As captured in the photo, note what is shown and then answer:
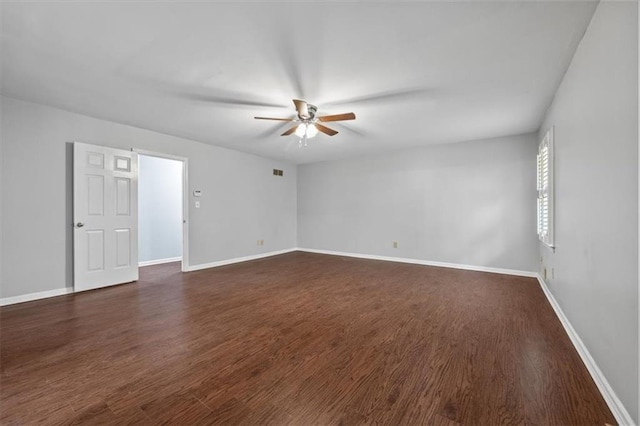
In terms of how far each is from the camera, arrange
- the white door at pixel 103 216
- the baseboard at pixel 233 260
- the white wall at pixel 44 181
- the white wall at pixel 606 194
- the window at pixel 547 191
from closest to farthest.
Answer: the white wall at pixel 606 194
the window at pixel 547 191
the white wall at pixel 44 181
the white door at pixel 103 216
the baseboard at pixel 233 260

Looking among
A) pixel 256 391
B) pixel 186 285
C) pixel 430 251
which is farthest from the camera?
pixel 430 251

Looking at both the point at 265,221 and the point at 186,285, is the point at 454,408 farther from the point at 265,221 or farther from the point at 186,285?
the point at 265,221

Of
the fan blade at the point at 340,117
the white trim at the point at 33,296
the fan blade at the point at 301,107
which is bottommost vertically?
the white trim at the point at 33,296

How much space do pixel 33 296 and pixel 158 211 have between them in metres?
2.91

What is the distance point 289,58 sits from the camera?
219 cm

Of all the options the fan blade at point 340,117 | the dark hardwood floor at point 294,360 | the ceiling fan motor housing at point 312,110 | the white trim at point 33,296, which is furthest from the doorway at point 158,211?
the fan blade at point 340,117

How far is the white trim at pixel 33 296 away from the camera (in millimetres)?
3044

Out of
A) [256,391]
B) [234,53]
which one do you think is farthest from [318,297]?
[234,53]

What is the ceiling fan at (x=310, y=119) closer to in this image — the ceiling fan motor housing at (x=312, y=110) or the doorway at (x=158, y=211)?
the ceiling fan motor housing at (x=312, y=110)

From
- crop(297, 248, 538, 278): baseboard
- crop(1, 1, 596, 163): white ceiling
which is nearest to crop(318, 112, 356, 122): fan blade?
crop(1, 1, 596, 163): white ceiling

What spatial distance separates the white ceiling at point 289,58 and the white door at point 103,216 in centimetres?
67

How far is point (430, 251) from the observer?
17.3 feet

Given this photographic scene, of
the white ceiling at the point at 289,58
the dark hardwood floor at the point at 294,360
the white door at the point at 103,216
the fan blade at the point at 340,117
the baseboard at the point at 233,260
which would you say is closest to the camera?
the dark hardwood floor at the point at 294,360

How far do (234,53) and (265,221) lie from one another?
4532 mm
